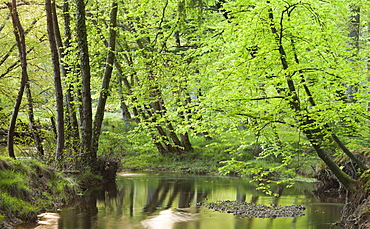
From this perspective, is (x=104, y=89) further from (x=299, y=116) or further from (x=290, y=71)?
(x=290, y=71)

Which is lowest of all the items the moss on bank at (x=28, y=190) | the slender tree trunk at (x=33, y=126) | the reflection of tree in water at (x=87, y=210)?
the reflection of tree in water at (x=87, y=210)

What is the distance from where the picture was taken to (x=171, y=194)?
40.1ft

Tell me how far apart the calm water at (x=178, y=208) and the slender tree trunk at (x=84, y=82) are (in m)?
Answer: 1.35

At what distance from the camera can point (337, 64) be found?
770cm

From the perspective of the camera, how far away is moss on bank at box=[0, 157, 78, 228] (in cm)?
730

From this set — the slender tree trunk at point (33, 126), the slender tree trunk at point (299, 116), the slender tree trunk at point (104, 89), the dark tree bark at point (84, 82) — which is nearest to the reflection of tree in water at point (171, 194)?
the dark tree bark at point (84, 82)

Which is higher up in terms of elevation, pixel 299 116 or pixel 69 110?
pixel 69 110

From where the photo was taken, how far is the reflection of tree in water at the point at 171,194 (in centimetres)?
1041

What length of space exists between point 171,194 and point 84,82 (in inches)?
177

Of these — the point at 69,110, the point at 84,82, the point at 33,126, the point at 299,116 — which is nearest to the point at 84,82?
the point at 84,82

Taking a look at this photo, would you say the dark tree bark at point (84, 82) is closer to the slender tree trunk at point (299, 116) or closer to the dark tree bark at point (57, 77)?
the dark tree bark at point (57, 77)

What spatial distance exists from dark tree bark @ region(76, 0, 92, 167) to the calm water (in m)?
1.33

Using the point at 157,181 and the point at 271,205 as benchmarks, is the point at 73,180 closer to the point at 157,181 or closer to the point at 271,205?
the point at 157,181

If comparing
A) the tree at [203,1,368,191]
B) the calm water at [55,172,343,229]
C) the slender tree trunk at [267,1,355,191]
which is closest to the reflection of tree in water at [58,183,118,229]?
the calm water at [55,172,343,229]
